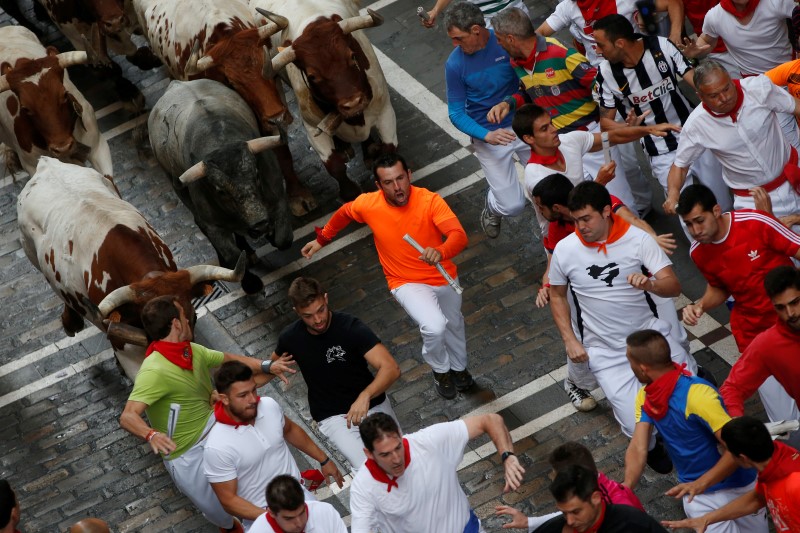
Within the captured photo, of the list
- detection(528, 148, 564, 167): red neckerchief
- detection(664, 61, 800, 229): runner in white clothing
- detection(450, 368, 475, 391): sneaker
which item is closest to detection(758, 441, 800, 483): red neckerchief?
detection(664, 61, 800, 229): runner in white clothing

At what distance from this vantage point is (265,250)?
14.5 m

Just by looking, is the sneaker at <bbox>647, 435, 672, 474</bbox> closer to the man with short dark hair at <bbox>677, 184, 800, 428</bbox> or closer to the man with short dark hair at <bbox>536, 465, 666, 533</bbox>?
the man with short dark hair at <bbox>677, 184, 800, 428</bbox>

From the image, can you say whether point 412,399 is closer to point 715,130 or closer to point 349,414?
point 349,414

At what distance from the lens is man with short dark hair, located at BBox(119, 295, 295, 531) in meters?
9.69

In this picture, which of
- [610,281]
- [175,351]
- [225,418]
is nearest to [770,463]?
[610,281]

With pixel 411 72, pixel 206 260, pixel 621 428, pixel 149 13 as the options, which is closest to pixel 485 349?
pixel 621 428

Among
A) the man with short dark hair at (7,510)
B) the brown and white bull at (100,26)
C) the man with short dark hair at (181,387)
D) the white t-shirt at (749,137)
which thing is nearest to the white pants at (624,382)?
the white t-shirt at (749,137)

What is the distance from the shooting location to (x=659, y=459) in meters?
9.62

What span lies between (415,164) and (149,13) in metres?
4.16

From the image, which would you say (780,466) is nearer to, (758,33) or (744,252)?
(744,252)

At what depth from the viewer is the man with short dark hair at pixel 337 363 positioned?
30.9 feet

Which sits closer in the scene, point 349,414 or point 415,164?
point 349,414

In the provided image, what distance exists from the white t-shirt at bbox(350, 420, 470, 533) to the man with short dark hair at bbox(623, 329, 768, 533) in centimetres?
113

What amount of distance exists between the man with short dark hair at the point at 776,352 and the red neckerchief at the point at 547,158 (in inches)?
114
